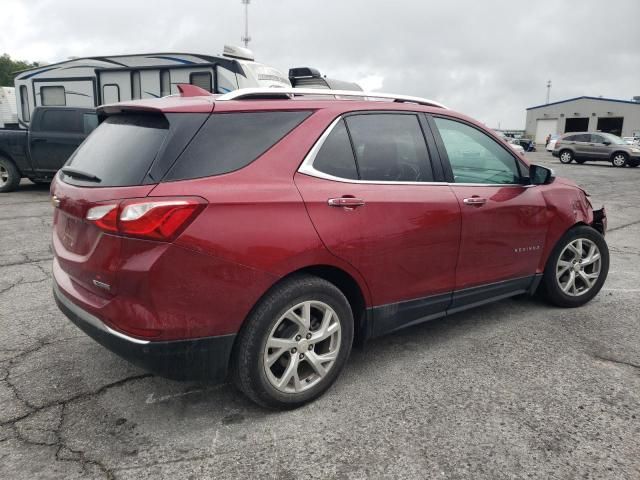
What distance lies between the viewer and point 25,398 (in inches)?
114

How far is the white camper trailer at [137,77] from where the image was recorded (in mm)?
10742

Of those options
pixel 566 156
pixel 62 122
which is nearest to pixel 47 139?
pixel 62 122

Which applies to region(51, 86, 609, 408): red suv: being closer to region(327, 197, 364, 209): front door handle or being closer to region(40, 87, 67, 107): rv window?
region(327, 197, 364, 209): front door handle

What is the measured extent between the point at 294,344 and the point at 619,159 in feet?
88.1

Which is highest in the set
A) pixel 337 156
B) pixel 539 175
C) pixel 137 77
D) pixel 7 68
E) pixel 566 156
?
pixel 7 68

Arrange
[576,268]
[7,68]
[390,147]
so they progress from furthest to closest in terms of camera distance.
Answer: [7,68] → [576,268] → [390,147]

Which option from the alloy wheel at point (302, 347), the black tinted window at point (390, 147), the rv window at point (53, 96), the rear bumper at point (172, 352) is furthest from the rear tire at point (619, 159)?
the rear bumper at point (172, 352)

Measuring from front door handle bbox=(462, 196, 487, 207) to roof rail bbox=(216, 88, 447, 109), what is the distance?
0.71 metres

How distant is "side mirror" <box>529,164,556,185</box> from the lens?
401 cm

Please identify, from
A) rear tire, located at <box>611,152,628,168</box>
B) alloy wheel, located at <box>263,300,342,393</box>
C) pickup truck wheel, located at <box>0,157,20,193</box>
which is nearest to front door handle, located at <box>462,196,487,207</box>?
alloy wheel, located at <box>263,300,342,393</box>

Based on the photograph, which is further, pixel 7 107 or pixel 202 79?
pixel 7 107

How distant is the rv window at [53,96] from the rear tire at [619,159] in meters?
23.8

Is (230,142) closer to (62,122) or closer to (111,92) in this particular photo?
(62,122)

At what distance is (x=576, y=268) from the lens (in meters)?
4.40
